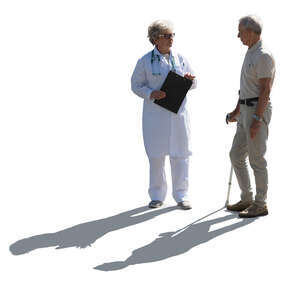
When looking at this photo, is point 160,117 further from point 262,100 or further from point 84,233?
point 84,233

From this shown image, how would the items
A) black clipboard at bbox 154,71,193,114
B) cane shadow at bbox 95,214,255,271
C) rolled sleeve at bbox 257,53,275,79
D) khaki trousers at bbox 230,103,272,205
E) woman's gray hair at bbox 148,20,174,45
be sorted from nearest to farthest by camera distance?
1. cane shadow at bbox 95,214,255,271
2. rolled sleeve at bbox 257,53,275,79
3. khaki trousers at bbox 230,103,272,205
4. woman's gray hair at bbox 148,20,174,45
5. black clipboard at bbox 154,71,193,114

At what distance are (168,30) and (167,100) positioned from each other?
711mm

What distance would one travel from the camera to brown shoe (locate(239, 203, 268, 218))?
6.32 meters

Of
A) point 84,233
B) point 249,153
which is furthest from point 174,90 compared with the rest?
point 84,233

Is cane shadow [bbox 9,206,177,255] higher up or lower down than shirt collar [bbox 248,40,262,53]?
lower down

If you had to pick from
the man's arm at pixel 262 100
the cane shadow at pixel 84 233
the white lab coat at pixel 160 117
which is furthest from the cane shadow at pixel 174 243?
the man's arm at pixel 262 100

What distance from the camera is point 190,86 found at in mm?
6355

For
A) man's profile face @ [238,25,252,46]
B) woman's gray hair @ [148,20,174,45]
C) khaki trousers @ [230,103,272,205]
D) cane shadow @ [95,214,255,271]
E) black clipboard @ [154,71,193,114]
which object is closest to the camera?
cane shadow @ [95,214,255,271]

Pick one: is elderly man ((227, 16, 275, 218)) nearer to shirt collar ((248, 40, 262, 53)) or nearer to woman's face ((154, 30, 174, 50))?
shirt collar ((248, 40, 262, 53))

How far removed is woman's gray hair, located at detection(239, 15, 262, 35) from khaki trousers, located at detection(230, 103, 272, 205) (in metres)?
0.73

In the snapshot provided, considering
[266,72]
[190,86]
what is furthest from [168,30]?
[266,72]

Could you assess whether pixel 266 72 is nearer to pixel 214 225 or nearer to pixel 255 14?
pixel 255 14

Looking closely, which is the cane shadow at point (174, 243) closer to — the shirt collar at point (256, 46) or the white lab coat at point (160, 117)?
the white lab coat at point (160, 117)

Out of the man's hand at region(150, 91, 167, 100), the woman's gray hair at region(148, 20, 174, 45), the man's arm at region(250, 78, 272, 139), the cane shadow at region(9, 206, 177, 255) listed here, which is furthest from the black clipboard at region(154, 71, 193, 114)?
the cane shadow at region(9, 206, 177, 255)
